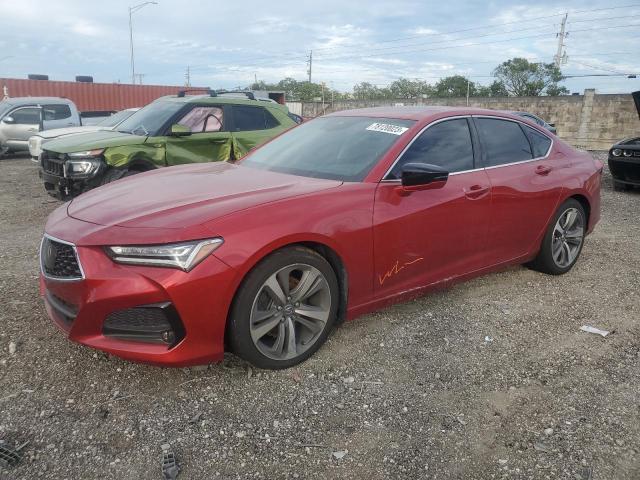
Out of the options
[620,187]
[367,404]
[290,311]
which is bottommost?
[367,404]

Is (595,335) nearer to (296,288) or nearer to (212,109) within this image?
(296,288)

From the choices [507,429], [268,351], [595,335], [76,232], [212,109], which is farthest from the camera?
[212,109]

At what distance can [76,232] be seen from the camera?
2.76 metres

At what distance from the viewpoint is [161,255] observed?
257 cm

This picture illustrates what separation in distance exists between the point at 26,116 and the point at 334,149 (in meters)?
13.9

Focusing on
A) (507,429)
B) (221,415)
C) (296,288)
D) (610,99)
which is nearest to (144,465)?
(221,415)

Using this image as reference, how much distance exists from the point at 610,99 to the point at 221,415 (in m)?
32.3

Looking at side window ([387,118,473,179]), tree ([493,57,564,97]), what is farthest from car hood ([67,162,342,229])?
tree ([493,57,564,97])

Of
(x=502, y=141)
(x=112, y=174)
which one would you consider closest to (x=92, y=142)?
(x=112, y=174)

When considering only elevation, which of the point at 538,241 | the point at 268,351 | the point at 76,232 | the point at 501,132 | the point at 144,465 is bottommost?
the point at 144,465

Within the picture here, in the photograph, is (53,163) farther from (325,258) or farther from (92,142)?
(325,258)

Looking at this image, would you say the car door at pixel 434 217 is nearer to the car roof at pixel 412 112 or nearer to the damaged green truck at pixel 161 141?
the car roof at pixel 412 112

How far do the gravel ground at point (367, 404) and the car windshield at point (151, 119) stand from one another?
3380mm

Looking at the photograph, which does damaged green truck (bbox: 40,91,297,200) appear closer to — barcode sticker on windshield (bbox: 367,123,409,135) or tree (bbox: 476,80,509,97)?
barcode sticker on windshield (bbox: 367,123,409,135)
